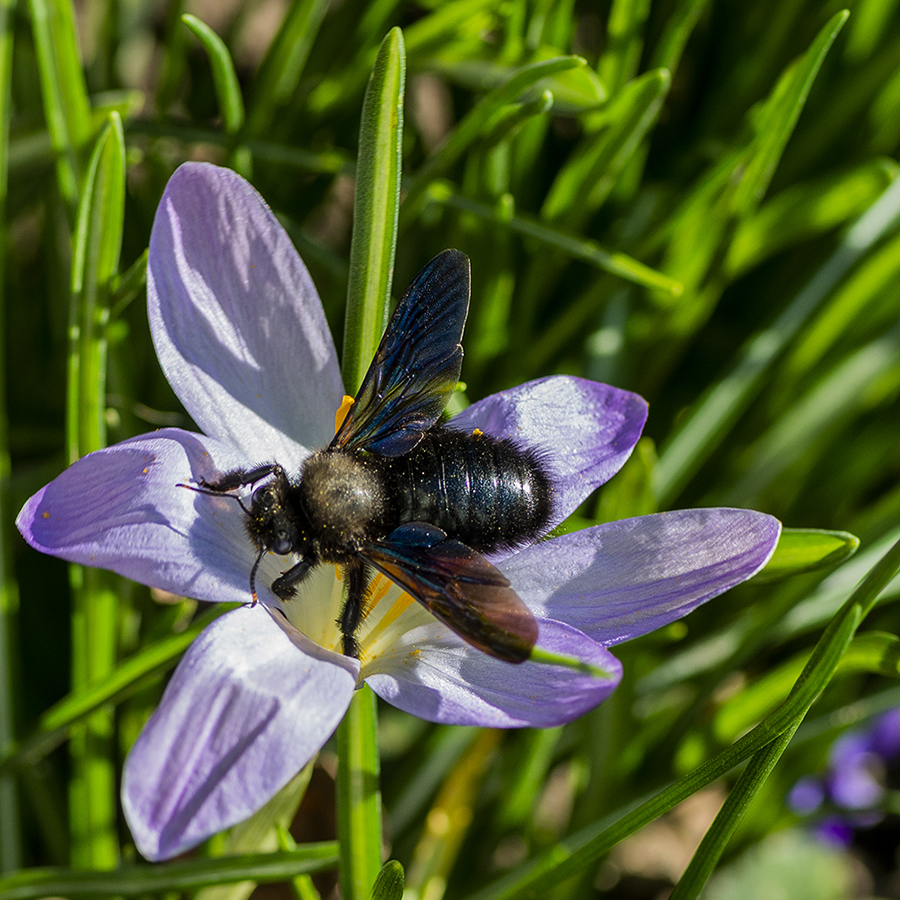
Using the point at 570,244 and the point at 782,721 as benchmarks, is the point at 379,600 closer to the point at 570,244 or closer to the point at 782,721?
the point at 782,721

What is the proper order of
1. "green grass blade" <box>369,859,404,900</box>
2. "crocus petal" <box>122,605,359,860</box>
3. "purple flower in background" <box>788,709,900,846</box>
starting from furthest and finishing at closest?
1. "purple flower in background" <box>788,709,900,846</box>
2. "green grass blade" <box>369,859,404,900</box>
3. "crocus petal" <box>122,605,359,860</box>

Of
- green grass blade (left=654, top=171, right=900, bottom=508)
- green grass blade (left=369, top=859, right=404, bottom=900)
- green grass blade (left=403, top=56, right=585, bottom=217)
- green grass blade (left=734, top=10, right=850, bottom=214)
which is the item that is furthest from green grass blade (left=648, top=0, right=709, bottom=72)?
green grass blade (left=369, top=859, right=404, bottom=900)

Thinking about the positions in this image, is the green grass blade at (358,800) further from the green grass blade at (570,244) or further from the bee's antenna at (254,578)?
the green grass blade at (570,244)

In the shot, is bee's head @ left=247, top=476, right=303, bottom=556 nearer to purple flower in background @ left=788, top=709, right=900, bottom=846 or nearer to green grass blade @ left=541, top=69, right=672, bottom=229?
green grass blade @ left=541, top=69, right=672, bottom=229

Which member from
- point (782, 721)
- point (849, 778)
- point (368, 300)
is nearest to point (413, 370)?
point (368, 300)

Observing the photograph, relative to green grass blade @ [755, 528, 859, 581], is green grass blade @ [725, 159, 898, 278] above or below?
above

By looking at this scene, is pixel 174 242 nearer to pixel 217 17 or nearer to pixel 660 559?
pixel 660 559
